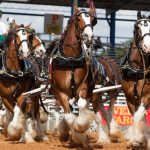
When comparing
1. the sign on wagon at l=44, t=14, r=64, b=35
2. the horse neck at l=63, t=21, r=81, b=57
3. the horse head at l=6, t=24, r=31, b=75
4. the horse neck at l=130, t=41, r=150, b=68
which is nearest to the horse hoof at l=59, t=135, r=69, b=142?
the horse head at l=6, t=24, r=31, b=75

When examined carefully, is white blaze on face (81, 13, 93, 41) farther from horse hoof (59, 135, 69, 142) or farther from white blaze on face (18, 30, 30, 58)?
horse hoof (59, 135, 69, 142)

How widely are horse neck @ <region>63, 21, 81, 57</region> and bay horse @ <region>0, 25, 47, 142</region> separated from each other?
79cm

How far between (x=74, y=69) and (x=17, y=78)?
4.83 ft

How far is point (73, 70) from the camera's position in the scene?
8.80 metres

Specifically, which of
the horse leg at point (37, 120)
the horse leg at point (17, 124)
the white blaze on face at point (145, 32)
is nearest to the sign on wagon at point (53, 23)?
the horse leg at point (37, 120)

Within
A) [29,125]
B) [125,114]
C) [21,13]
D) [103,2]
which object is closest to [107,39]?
[103,2]

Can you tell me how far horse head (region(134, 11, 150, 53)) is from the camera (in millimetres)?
8109

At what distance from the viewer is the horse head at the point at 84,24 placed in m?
8.26

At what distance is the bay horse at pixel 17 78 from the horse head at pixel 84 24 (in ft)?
4.00

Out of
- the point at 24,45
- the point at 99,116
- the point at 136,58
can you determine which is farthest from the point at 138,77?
the point at 99,116

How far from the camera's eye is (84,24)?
8.49 metres

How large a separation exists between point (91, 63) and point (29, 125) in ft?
9.81

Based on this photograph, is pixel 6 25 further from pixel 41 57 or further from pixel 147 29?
pixel 147 29

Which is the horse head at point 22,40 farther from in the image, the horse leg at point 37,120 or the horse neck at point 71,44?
the horse leg at point 37,120
